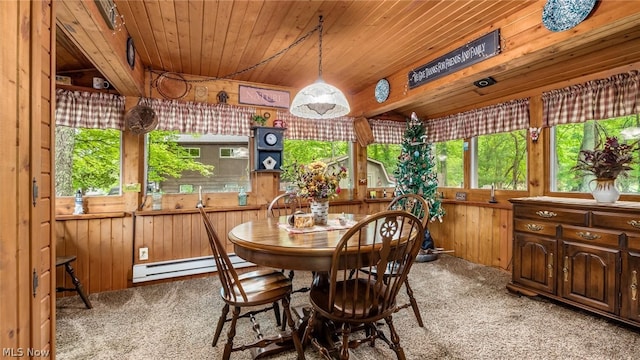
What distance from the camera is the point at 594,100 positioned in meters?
2.85

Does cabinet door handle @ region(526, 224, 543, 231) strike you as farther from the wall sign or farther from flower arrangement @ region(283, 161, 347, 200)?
the wall sign

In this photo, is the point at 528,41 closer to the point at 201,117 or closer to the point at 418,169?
the point at 418,169

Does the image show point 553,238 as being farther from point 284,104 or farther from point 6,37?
point 6,37

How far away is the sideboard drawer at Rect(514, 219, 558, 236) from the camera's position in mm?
2652

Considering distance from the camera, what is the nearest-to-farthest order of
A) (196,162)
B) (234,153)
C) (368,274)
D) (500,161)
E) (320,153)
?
(368,274), (196,162), (234,153), (500,161), (320,153)

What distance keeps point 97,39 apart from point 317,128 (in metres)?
2.65

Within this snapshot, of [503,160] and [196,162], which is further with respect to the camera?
[503,160]

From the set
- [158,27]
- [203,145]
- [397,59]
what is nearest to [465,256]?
[397,59]

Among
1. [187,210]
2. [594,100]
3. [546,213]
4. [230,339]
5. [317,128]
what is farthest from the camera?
[317,128]

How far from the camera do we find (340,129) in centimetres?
427

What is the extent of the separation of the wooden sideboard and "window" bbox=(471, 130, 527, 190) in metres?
0.93

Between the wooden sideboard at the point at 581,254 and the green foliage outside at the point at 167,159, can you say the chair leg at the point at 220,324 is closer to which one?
the green foliage outside at the point at 167,159

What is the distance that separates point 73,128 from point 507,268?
5.11 m

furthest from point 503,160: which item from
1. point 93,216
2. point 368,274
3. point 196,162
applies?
point 93,216
